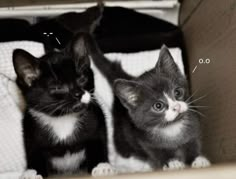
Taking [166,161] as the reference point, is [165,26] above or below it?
above

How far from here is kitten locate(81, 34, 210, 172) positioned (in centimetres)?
125

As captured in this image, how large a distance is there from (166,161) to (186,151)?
81mm

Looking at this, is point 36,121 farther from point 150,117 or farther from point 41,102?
point 150,117

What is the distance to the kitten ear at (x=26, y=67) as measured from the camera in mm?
1107

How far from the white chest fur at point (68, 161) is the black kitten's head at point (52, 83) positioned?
7.0 inches

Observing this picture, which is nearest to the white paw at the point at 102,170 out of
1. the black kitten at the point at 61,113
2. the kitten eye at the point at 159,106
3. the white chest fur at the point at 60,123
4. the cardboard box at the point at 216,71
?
the black kitten at the point at 61,113

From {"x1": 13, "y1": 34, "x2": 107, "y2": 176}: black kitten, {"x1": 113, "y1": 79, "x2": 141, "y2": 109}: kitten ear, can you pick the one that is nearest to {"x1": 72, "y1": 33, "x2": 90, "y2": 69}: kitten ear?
{"x1": 13, "y1": 34, "x2": 107, "y2": 176}: black kitten

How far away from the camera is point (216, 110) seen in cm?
134

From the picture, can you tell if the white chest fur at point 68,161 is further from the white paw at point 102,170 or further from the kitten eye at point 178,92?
the kitten eye at point 178,92

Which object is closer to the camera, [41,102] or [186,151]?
[41,102]

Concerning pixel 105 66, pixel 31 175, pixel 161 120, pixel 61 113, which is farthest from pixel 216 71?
pixel 31 175

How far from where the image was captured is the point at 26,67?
114 cm

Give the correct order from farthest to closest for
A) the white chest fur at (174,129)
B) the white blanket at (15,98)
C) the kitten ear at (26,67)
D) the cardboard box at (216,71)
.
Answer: the white blanket at (15,98) < the white chest fur at (174,129) < the cardboard box at (216,71) < the kitten ear at (26,67)

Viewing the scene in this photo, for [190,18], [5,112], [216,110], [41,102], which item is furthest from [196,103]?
[5,112]
